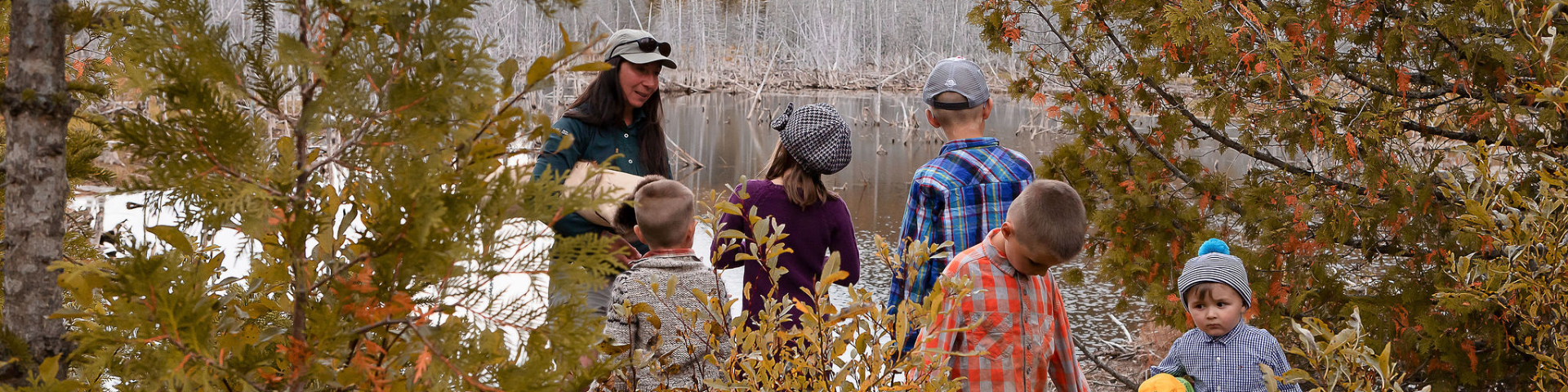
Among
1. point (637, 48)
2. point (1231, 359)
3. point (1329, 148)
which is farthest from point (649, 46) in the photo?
point (1329, 148)

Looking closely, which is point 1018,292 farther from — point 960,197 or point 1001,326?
point 960,197

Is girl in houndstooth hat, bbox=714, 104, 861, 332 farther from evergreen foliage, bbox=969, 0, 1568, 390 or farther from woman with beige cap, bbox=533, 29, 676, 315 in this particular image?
evergreen foliage, bbox=969, 0, 1568, 390

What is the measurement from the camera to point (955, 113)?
2713 millimetres

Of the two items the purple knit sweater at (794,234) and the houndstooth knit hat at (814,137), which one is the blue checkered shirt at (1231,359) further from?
the houndstooth knit hat at (814,137)

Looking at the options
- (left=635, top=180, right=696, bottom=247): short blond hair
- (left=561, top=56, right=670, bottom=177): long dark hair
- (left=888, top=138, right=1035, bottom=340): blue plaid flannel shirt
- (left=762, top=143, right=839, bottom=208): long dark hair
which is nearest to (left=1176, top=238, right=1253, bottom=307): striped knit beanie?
(left=888, top=138, right=1035, bottom=340): blue plaid flannel shirt

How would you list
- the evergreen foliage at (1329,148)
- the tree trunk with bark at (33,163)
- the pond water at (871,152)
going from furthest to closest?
the pond water at (871,152)
the evergreen foliage at (1329,148)
the tree trunk with bark at (33,163)

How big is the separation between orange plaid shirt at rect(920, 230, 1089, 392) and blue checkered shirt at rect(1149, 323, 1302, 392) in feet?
1.63

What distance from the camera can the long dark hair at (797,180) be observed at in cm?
264

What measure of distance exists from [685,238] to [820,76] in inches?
975

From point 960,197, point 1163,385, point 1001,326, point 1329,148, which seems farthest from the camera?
point 1329,148

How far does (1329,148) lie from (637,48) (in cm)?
204

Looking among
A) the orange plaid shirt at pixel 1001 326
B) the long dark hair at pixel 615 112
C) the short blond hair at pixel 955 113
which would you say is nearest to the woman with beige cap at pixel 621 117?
the long dark hair at pixel 615 112

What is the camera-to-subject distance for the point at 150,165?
39.2 inches

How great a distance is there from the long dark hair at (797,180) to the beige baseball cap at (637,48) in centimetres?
37
